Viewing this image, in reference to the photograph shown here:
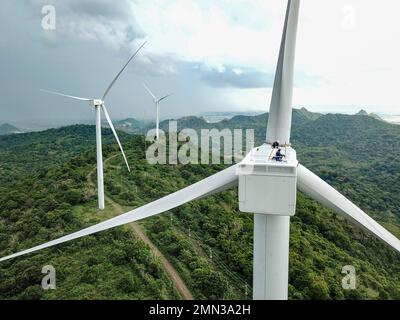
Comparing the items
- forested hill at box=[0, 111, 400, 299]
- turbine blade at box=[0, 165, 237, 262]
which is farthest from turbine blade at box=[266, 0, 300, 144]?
forested hill at box=[0, 111, 400, 299]

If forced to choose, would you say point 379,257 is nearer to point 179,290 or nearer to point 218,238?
point 218,238

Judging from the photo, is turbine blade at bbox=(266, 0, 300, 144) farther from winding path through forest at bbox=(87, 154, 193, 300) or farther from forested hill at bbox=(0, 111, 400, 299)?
winding path through forest at bbox=(87, 154, 193, 300)

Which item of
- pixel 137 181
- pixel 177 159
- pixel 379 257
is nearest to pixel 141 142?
pixel 177 159

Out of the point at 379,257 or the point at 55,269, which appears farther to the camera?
the point at 379,257

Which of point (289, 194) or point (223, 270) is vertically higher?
point (289, 194)

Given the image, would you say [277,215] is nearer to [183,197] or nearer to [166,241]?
[183,197]

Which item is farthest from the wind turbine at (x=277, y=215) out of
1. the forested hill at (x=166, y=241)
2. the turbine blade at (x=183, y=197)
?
the forested hill at (x=166, y=241)

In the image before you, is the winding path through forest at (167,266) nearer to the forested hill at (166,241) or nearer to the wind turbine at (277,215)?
the forested hill at (166,241)
